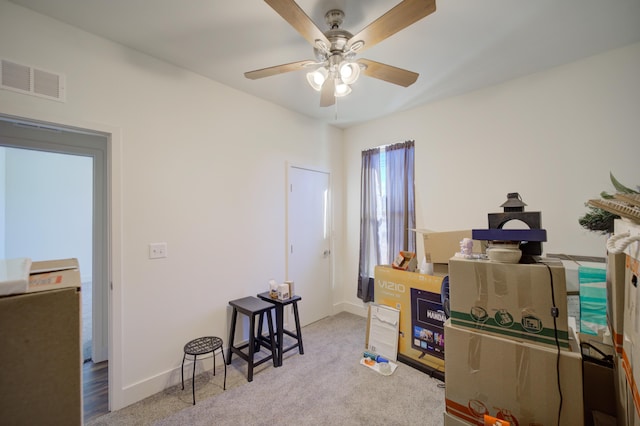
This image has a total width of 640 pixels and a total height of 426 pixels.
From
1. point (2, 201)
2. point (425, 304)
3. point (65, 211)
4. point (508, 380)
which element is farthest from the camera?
point (65, 211)

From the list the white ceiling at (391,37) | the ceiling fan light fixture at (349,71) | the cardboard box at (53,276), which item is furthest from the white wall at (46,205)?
the ceiling fan light fixture at (349,71)

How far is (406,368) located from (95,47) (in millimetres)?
3650

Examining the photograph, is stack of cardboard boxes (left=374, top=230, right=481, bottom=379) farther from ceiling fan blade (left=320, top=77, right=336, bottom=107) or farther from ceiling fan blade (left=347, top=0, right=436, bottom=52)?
ceiling fan blade (left=347, top=0, right=436, bottom=52)

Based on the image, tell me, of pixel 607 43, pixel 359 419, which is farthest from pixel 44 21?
pixel 607 43

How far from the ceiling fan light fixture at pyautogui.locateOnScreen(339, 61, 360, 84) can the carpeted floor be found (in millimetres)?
2312

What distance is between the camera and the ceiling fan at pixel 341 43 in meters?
1.24

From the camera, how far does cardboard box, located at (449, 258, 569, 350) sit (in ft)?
3.88

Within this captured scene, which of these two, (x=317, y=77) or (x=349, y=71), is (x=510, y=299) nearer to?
(x=349, y=71)

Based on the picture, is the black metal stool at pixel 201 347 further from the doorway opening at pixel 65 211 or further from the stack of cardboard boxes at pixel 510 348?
the stack of cardboard boxes at pixel 510 348

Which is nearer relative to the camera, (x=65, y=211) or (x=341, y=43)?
(x=341, y=43)

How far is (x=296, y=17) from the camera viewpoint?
1.31 metres

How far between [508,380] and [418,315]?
1.27 m

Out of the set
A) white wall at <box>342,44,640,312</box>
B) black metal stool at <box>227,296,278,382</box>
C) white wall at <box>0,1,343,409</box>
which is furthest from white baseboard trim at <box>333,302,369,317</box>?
black metal stool at <box>227,296,278,382</box>

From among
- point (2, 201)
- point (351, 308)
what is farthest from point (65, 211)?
point (351, 308)
